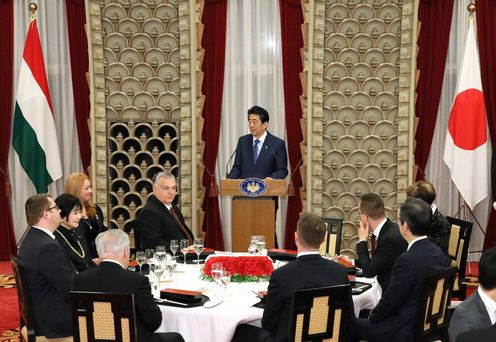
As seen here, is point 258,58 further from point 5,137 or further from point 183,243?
point 183,243

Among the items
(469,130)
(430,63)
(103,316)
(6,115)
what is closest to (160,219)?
(103,316)

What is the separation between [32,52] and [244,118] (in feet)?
8.60

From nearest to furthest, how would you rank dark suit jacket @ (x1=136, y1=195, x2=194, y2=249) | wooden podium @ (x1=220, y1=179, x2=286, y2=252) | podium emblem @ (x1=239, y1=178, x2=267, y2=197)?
dark suit jacket @ (x1=136, y1=195, x2=194, y2=249), podium emblem @ (x1=239, y1=178, x2=267, y2=197), wooden podium @ (x1=220, y1=179, x2=286, y2=252)

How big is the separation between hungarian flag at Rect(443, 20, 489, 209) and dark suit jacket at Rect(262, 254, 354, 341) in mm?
4379

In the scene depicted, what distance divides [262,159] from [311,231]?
11.1 ft

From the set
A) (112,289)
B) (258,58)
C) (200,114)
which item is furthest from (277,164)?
(112,289)

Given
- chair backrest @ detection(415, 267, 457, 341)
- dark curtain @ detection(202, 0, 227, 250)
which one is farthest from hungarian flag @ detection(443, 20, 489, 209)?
chair backrest @ detection(415, 267, 457, 341)

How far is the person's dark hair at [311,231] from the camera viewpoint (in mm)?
3572

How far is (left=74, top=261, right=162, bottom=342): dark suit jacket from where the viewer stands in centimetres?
345

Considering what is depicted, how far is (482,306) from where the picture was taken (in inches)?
112

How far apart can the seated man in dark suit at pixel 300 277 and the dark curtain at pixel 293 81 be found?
428cm

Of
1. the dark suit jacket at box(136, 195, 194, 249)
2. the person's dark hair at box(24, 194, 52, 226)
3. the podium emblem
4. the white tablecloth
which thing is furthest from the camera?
the podium emblem

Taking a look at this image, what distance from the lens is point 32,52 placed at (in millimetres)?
7637

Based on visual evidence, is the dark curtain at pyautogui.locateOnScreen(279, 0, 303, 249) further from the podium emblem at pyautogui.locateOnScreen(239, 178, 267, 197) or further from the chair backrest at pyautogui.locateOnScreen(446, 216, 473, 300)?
the chair backrest at pyautogui.locateOnScreen(446, 216, 473, 300)
